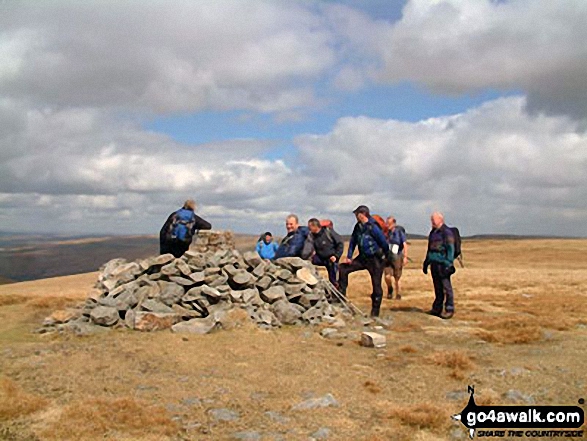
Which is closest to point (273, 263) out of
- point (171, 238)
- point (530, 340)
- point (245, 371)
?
point (171, 238)

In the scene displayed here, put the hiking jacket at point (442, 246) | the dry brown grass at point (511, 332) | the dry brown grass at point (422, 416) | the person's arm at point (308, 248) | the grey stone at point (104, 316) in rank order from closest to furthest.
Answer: the dry brown grass at point (422, 416) → the dry brown grass at point (511, 332) → the grey stone at point (104, 316) → the hiking jacket at point (442, 246) → the person's arm at point (308, 248)

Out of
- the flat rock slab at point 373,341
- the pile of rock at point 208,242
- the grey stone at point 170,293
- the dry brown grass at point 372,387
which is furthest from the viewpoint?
the pile of rock at point 208,242

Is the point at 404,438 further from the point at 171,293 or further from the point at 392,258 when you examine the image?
the point at 392,258

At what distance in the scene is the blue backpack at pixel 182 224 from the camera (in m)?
15.3

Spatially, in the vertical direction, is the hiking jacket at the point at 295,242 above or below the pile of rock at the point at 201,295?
above

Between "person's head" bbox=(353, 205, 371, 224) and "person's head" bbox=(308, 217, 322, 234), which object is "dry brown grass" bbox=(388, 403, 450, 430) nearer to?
"person's head" bbox=(353, 205, 371, 224)

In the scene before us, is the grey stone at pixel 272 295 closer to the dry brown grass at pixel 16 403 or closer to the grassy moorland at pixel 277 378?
the grassy moorland at pixel 277 378

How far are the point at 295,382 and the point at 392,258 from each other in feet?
32.7

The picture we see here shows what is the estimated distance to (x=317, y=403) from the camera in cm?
754

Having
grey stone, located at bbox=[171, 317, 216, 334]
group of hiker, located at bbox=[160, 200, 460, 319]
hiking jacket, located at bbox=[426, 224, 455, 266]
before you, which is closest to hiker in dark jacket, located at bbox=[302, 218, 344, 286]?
group of hiker, located at bbox=[160, 200, 460, 319]

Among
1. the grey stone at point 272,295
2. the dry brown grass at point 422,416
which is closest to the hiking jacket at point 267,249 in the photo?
the grey stone at point 272,295

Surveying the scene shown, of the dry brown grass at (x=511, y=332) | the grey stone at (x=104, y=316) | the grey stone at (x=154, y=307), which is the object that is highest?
the grey stone at (x=154, y=307)

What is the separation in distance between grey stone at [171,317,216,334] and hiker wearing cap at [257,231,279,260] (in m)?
5.73

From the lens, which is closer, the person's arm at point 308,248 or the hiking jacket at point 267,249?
the person's arm at point 308,248
